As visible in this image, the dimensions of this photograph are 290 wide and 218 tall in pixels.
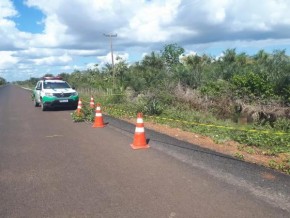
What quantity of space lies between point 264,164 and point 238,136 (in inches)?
106

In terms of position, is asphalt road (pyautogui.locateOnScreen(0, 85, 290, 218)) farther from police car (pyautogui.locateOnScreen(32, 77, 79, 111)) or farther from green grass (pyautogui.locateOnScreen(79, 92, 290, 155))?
police car (pyautogui.locateOnScreen(32, 77, 79, 111))

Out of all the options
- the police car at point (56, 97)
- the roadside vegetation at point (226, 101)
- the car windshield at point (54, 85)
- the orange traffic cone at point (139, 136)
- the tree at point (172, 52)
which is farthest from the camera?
the tree at point (172, 52)

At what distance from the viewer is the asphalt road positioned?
486 cm

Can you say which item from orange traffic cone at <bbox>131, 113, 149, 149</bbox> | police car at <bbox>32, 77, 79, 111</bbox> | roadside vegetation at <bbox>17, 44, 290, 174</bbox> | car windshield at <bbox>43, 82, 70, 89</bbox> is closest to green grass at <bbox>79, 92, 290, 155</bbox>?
roadside vegetation at <bbox>17, 44, 290, 174</bbox>

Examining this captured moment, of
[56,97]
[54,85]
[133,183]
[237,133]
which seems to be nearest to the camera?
[133,183]

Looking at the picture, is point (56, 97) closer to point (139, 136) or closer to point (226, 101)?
point (226, 101)

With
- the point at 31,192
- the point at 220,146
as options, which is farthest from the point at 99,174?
the point at 220,146

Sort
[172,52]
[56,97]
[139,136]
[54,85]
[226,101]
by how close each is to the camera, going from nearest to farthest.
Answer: [139,136] < [226,101] < [56,97] < [54,85] < [172,52]

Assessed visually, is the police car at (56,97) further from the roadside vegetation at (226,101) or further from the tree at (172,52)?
the tree at (172,52)

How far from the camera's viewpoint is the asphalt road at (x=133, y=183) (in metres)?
4.86

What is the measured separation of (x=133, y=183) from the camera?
6.05 meters

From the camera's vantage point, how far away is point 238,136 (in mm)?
9852

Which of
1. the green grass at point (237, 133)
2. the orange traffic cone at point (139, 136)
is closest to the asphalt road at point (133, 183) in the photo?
the orange traffic cone at point (139, 136)

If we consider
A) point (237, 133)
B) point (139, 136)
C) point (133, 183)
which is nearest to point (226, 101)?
point (237, 133)
